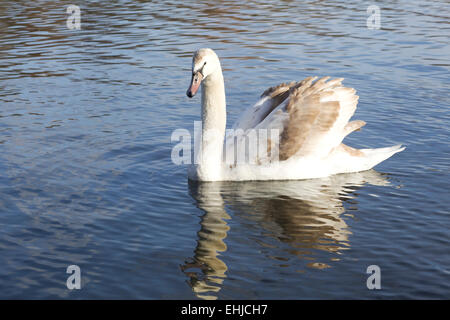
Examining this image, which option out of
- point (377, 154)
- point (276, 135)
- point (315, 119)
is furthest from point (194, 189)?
point (377, 154)

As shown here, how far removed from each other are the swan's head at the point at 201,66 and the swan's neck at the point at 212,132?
1.37ft

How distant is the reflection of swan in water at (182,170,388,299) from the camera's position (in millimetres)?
7930

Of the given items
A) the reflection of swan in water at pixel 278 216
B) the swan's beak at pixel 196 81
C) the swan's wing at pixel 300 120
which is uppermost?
the swan's beak at pixel 196 81

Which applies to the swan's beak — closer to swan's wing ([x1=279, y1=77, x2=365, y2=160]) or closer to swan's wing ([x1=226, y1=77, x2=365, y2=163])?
swan's wing ([x1=226, y1=77, x2=365, y2=163])

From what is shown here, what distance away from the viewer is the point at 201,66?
10.0 m

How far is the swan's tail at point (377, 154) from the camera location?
1134cm

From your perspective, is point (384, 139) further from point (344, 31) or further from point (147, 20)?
point (147, 20)

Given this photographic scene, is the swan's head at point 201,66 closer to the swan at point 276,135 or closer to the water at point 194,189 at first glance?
the swan at point 276,135

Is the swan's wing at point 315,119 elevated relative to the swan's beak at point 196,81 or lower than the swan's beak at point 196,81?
lower

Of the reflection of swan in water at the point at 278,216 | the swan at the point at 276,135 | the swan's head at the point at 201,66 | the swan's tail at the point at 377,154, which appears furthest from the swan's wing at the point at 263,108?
the swan's tail at the point at 377,154

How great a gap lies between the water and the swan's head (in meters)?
1.72

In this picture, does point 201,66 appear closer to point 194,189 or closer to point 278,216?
point 194,189

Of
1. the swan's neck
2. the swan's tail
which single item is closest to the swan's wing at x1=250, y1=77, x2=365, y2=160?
the swan's tail

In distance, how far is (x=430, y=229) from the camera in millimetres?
8797
